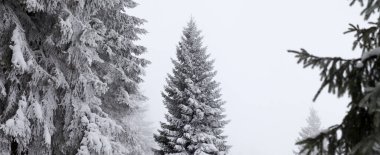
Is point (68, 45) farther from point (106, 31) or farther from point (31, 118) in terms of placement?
point (106, 31)

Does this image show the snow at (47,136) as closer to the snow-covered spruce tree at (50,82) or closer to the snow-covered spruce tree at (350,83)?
the snow-covered spruce tree at (50,82)

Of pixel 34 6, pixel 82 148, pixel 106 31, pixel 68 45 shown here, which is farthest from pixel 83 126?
pixel 106 31

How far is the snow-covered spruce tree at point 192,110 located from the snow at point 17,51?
28.5ft

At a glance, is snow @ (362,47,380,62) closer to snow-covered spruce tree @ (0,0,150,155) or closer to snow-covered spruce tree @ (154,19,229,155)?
snow-covered spruce tree @ (0,0,150,155)

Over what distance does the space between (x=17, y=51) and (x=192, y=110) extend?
30.2 ft

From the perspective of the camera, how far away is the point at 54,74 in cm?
925

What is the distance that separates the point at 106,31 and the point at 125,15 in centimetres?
81

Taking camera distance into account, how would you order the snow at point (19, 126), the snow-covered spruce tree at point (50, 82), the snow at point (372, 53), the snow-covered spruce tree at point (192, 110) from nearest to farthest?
the snow at point (372, 53) → the snow at point (19, 126) → the snow-covered spruce tree at point (50, 82) → the snow-covered spruce tree at point (192, 110)

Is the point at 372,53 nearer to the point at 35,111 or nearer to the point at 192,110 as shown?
the point at 35,111

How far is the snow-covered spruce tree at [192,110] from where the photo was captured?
15758 millimetres

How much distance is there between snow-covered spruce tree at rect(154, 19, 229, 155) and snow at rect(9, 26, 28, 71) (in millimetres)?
8672

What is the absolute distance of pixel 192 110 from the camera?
52.8 feet

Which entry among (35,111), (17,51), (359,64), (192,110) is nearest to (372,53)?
(359,64)

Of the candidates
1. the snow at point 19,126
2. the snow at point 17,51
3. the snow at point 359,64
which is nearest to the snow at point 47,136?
the snow at point 19,126
